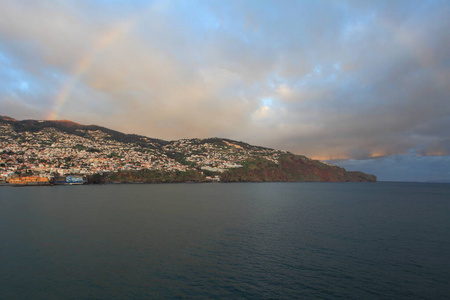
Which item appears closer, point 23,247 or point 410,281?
point 410,281

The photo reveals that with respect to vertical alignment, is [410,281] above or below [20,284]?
above

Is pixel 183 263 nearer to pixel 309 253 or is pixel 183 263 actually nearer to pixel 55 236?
pixel 309 253

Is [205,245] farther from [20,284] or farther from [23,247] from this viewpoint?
[23,247]

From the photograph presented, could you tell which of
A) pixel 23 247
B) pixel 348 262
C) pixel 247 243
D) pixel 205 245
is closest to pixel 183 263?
pixel 205 245

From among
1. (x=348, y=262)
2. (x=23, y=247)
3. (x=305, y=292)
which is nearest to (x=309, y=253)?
(x=348, y=262)

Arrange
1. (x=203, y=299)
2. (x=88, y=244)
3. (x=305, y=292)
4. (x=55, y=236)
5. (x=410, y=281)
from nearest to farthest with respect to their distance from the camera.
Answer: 1. (x=203, y=299)
2. (x=305, y=292)
3. (x=410, y=281)
4. (x=88, y=244)
5. (x=55, y=236)

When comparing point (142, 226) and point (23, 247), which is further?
point (142, 226)

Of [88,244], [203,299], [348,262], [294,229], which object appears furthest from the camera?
[294,229]

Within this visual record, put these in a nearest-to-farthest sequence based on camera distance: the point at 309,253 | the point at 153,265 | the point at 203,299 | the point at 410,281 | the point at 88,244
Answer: the point at 203,299, the point at 410,281, the point at 153,265, the point at 309,253, the point at 88,244

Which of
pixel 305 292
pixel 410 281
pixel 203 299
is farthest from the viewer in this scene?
pixel 410 281
